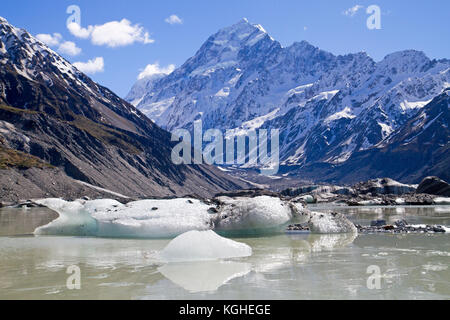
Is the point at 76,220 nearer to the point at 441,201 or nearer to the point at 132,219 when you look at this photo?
the point at 132,219

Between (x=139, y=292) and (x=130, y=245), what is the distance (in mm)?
10866

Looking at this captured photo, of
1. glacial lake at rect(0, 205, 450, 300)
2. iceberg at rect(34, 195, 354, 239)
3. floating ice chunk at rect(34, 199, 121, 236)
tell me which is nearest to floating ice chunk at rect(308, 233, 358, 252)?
glacial lake at rect(0, 205, 450, 300)

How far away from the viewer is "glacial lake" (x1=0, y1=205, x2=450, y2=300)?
1212cm

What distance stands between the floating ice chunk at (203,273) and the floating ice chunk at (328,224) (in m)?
12.6

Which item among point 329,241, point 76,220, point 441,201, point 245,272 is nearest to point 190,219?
point 76,220

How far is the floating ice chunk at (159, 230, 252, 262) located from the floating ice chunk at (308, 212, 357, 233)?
10.6 meters

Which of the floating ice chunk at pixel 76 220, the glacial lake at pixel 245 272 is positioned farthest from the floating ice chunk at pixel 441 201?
the floating ice chunk at pixel 76 220

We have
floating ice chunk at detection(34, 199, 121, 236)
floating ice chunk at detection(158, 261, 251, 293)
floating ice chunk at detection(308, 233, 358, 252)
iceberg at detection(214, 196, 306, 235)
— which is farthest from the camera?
floating ice chunk at detection(34, 199, 121, 236)

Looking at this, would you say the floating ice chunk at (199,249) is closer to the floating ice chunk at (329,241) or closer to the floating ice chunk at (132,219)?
the floating ice chunk at (329,241)

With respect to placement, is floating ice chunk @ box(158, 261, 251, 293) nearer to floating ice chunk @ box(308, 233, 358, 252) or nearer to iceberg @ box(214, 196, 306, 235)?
floating ice chunk @ box(308, 233, 358, 252)

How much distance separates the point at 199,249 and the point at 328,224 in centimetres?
1289

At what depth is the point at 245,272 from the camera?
48.9 ft

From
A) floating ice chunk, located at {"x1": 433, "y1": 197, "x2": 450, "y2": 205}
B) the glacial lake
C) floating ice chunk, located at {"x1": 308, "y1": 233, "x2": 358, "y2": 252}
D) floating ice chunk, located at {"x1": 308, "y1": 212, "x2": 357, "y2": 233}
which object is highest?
floating ice chunk, located at {"x1": 433, "y1": 197, "x2": 450, "y2": 205}
